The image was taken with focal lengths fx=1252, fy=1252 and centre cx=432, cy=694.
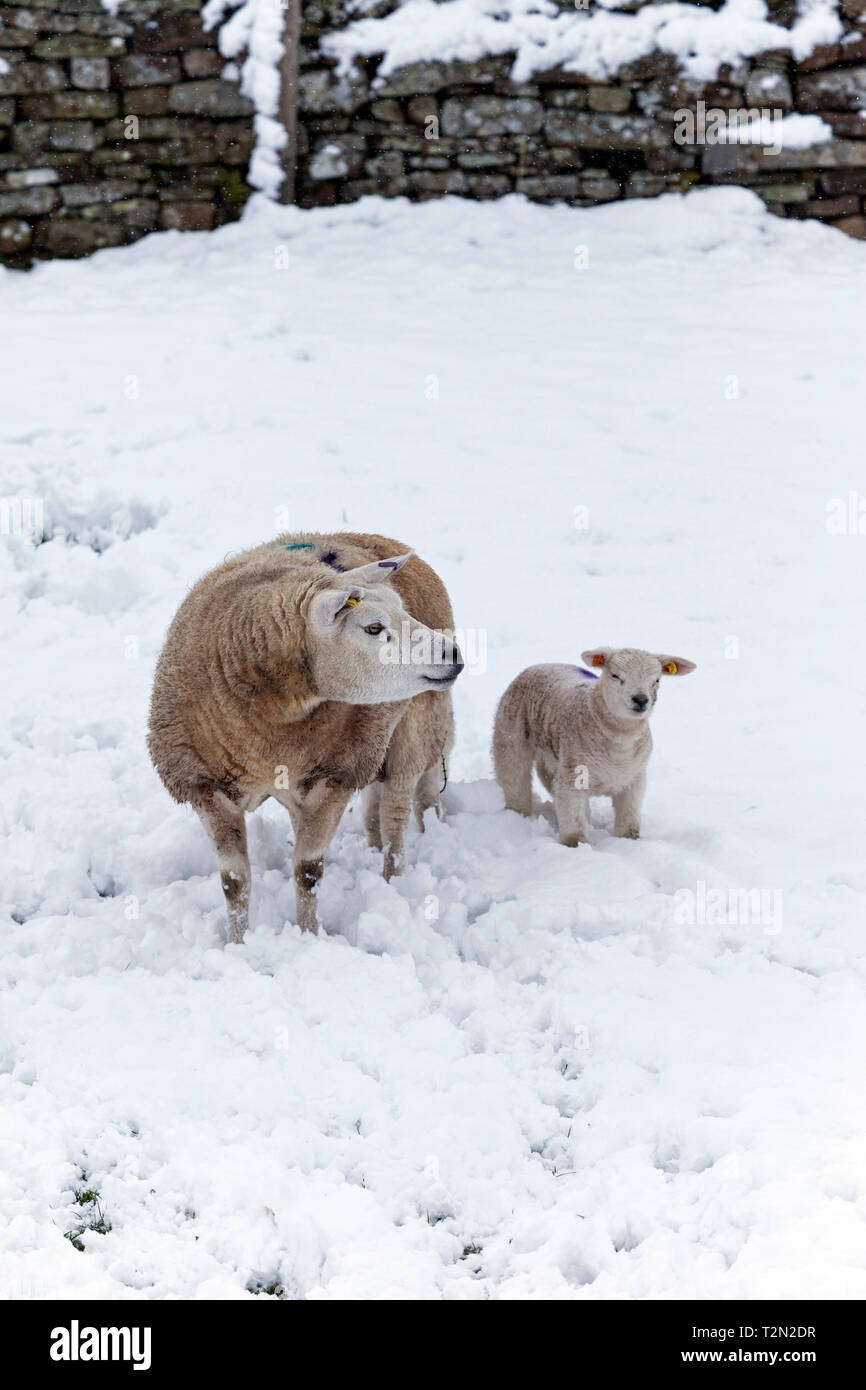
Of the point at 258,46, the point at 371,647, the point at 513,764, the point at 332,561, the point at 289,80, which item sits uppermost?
the point at 258,46

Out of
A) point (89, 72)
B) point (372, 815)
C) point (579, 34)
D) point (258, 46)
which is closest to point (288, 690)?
point (372, 815)

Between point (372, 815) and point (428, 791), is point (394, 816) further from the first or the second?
point (428, 791)

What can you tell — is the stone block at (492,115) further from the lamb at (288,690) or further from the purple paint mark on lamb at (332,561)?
the purple paint mark on lamb at (332,561)

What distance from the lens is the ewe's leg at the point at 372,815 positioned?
5328mm

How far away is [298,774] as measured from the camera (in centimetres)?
447

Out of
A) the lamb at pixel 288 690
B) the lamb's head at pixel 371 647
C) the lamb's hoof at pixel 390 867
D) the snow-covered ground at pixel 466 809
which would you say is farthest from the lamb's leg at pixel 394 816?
the lamb's head at pixel 371 647

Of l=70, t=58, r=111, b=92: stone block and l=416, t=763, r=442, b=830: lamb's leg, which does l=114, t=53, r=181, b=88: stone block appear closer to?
l=70, t=58, r=111, b=92: stone block

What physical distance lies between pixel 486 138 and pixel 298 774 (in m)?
8.93

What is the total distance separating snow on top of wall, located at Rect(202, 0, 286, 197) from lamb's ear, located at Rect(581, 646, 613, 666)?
319 inches

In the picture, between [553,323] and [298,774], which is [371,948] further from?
[553,323]

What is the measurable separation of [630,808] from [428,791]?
2.94ft

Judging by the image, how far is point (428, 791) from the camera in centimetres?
561

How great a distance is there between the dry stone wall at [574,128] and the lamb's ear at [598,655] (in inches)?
307

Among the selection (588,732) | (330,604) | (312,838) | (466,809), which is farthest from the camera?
(466,809)
